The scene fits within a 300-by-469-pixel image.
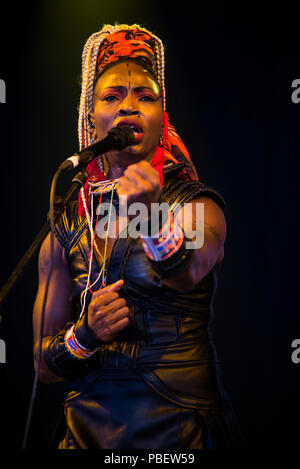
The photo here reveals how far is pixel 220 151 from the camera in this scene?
8.87 ft

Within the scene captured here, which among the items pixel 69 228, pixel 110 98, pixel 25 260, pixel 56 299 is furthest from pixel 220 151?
pixel 25 260

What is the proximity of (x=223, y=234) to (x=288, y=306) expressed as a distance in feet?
3.74

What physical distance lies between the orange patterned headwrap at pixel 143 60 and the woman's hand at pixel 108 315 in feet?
1.59

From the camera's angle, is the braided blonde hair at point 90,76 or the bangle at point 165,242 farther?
the braided blonde hair at point 90,76

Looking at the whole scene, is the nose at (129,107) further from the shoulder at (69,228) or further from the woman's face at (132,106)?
the shoulder at (69,228)

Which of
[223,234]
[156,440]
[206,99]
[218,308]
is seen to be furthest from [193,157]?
[156,440]

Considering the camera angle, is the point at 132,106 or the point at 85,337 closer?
the point at 85,337

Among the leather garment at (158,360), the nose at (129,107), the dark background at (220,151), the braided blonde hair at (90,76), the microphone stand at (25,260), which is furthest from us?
the dark background at (220,151)

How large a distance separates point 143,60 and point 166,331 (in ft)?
3.50

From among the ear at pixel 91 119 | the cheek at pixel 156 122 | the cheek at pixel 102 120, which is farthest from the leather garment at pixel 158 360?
the ear at pixel 91 119

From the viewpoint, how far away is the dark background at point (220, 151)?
8.29ft

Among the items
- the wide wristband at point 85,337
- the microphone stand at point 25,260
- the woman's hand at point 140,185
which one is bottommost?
the wide wristband at point 85,337

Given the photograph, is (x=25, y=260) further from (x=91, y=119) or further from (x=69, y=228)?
(x=91, y=119)

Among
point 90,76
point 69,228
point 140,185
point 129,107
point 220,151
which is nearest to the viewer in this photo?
point 140,185
